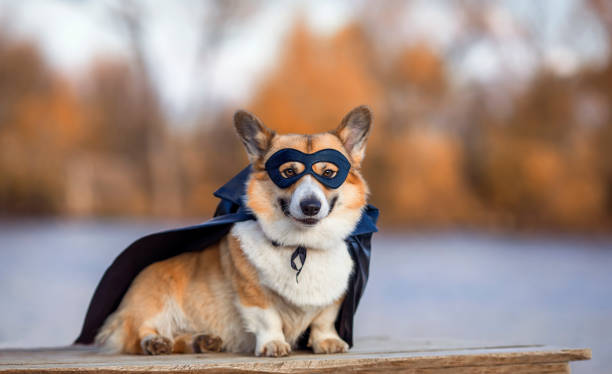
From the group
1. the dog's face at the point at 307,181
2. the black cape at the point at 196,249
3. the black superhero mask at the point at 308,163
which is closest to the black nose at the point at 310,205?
the dog's face at the point at 307,181

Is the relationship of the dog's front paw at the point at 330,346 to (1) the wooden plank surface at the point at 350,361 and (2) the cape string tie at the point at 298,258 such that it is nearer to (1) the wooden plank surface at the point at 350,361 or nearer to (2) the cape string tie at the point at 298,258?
(1) the wooden plank surface at the point at 350,361

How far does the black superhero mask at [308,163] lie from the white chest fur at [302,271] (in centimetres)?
28

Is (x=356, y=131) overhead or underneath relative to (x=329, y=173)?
overhead

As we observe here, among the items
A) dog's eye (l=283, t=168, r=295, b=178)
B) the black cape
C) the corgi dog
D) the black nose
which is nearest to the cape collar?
the black cape

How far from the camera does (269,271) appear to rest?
259 centimetres

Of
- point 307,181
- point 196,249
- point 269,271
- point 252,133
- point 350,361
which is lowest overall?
point 350,361

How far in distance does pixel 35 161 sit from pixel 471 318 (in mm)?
8716

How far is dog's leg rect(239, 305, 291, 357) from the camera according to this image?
2.53 m

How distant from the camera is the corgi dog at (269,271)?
2.54m

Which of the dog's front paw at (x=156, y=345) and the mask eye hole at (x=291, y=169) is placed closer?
the mask eye hole at (x=291, y=169)

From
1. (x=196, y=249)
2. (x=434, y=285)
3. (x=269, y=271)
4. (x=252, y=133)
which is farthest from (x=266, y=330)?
(x=434, y=285)

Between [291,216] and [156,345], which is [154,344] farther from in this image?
[291,216]

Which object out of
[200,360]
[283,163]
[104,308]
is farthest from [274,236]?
[104,308]

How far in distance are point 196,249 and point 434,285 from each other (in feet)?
18.4
